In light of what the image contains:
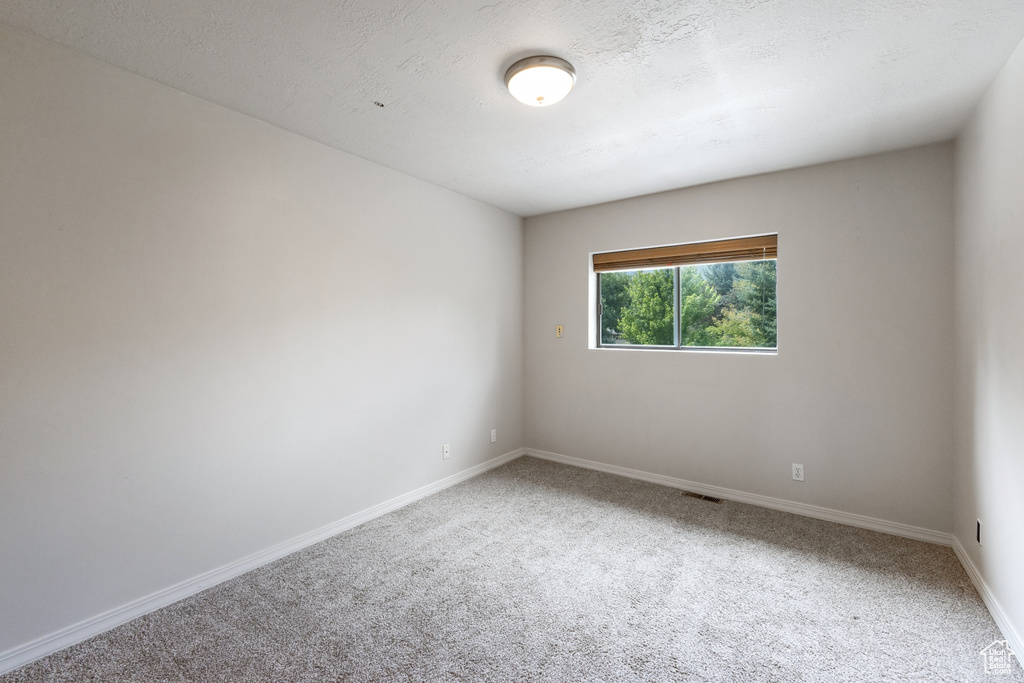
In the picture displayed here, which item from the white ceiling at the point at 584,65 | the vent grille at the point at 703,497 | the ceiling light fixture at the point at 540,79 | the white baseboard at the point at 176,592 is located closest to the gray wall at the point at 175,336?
the white baseboard at the point at 176,592

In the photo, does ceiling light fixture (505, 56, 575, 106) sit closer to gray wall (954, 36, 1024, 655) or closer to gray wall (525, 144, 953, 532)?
gray wall (954, 36, 1024, 655)

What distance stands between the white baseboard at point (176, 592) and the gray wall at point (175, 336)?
0.04m

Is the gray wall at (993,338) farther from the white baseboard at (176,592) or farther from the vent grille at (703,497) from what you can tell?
the white baseboard at (176,592)

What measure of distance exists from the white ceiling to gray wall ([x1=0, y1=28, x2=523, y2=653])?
0.90ft

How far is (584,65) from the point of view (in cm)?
200

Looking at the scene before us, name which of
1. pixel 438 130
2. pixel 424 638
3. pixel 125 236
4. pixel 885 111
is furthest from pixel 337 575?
pixel 885 111

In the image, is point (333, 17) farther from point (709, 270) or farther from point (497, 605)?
point (709, 270)

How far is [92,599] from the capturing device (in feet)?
6.49

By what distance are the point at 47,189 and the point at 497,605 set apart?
2.61 m

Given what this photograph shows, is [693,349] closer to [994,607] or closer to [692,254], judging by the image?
[692,254]

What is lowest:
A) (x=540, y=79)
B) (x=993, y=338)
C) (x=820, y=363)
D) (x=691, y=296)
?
(x=820, y=363)

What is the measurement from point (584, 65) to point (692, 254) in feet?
6.79

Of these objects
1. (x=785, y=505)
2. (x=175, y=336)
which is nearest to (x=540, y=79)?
(x=175, y=336)

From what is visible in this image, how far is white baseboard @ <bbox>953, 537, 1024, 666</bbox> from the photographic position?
181cm
